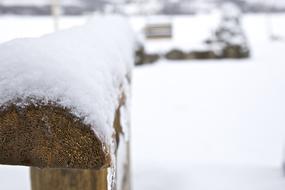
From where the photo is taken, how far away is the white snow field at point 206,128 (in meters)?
3.38

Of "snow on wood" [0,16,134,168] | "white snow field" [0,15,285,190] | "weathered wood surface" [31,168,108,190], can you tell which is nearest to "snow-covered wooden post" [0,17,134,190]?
"snow on wood" [0,16,134,168]

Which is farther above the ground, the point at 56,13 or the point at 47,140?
the point at 56,13

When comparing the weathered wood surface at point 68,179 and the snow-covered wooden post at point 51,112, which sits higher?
the snow-covered wooden post at point 51,112

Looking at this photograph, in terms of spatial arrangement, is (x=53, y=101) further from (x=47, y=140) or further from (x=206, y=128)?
(x=206, y=128)

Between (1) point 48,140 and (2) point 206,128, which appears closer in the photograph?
(1) point 48,140

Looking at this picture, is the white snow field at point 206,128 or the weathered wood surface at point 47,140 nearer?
the weathered wood surface at point 47,140

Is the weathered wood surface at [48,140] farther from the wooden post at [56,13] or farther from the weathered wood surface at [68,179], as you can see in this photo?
the wooden post at [56,13]

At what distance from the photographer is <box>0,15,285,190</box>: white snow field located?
3375mm

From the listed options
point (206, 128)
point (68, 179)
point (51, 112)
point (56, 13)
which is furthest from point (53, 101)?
point (56, 13)

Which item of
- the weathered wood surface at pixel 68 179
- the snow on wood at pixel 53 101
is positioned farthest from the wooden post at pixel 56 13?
the snow on wood at pixel 53 101

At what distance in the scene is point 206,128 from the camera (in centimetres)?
536

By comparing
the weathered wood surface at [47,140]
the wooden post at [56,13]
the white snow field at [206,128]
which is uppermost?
the wooden post at [56,13]

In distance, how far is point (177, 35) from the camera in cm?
1644

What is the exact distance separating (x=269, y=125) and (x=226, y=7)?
27.1ft
